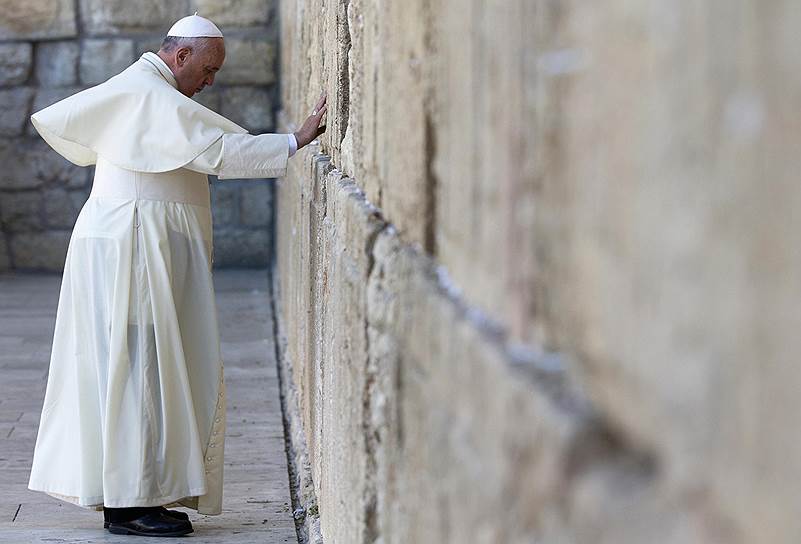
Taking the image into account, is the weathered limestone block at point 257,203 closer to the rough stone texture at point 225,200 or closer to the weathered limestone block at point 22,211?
the rough stone texture at point 225,200

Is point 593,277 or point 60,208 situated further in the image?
point 60,208

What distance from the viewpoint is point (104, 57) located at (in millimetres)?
10406

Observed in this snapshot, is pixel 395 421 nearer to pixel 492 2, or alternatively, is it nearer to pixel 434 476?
pixel 434 476

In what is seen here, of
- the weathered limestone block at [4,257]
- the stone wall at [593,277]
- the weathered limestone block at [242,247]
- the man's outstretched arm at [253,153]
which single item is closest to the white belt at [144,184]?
the man's outstretched arm at [253,153]

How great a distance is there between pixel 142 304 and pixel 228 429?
1734 mm

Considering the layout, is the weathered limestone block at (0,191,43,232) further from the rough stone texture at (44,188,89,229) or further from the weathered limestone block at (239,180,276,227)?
the weathered limestone block at (239,180,276,227)

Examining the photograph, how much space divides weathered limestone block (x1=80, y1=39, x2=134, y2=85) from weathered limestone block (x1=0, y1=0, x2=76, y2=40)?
19 cm

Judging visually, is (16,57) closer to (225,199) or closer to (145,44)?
(145,44)

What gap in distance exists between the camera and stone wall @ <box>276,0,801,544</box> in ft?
2.59

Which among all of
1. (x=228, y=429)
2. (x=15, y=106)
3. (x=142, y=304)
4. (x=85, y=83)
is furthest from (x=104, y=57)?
(x=142, y=304)

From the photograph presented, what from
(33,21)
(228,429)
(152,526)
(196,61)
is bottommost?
(228,429)

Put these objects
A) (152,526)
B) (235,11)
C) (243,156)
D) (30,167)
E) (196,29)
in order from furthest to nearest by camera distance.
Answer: (30,167) < (235,11) < (196,29) < (152,526) < (243,156)

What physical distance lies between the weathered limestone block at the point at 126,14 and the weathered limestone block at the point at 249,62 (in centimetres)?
47

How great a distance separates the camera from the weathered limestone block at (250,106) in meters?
10.4
